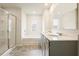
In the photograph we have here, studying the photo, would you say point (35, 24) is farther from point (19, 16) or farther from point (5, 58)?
point (5, 58)

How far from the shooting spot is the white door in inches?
118

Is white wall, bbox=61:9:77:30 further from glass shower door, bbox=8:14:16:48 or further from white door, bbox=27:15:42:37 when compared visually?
glass shower door, bbox=8:14:16:48

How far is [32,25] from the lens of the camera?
10.0 ft

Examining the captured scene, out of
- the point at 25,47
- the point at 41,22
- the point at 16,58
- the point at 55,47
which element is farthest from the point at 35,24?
the point at 16,58

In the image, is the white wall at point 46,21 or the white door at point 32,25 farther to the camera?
the white wall at point 46,21

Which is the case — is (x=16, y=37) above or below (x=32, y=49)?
above

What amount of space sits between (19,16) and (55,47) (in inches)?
70.0

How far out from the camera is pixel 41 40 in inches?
115

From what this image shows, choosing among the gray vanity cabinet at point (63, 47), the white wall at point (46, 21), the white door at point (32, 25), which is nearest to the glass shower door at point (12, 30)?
the white door at point (32, 25)

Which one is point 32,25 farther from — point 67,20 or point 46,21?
point 67,20

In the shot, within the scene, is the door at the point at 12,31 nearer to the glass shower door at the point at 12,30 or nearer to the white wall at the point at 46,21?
the glass shower door at the point at 12,30

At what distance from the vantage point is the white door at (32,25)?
3.00 m

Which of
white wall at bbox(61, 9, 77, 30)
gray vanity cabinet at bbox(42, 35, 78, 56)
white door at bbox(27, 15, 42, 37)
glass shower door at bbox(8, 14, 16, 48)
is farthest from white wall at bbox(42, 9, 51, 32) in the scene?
gray vanity cabinet at bbox(42, 35, 78, 56)

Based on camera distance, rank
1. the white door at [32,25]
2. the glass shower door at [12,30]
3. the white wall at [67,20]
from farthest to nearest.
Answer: the glass shower door at [12,30] < the white door at [32,25] < the white wall at [67,20]
